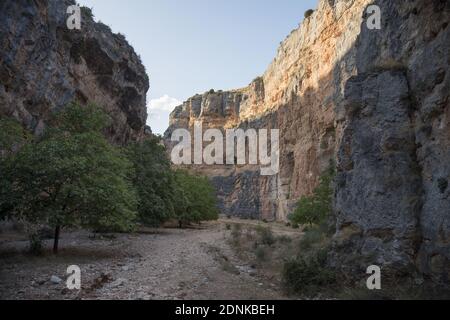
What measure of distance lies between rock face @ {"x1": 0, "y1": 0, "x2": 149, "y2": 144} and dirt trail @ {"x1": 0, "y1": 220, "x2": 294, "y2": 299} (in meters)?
10.8

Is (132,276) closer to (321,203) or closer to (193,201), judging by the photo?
(321,203)

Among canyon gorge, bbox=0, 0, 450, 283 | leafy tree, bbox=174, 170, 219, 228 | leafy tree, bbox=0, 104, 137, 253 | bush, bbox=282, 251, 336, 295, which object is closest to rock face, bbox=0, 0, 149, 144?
canyon gorge, bbox=0, 0, 450, 283

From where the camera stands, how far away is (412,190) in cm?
995

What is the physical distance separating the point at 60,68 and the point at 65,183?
648 inches

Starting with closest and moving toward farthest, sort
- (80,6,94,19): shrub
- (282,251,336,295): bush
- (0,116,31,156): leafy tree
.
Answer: (282,251,336,295): bush → (0,116,31,156): leafy tree → (80,6,94,19): shrub

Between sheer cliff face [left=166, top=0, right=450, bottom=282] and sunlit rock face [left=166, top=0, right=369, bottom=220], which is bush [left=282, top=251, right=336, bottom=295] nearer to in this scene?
sheer cliff face [left=166, top=0, right=450, bottom=282]

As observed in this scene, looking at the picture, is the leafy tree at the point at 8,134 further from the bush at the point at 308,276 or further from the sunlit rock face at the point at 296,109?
the sunlit rock face at the point at 296,109

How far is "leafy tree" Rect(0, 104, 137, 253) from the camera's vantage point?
12.4 meters

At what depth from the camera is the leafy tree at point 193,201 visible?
35438 mm

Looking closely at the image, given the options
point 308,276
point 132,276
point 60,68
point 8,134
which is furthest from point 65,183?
point 60,68

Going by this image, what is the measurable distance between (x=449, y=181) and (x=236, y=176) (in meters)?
65.9

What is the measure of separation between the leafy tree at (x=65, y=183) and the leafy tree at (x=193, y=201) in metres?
18.8

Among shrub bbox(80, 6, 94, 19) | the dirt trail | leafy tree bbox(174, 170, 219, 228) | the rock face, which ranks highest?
A: shrub bbox(80, 6, 94, 19)
